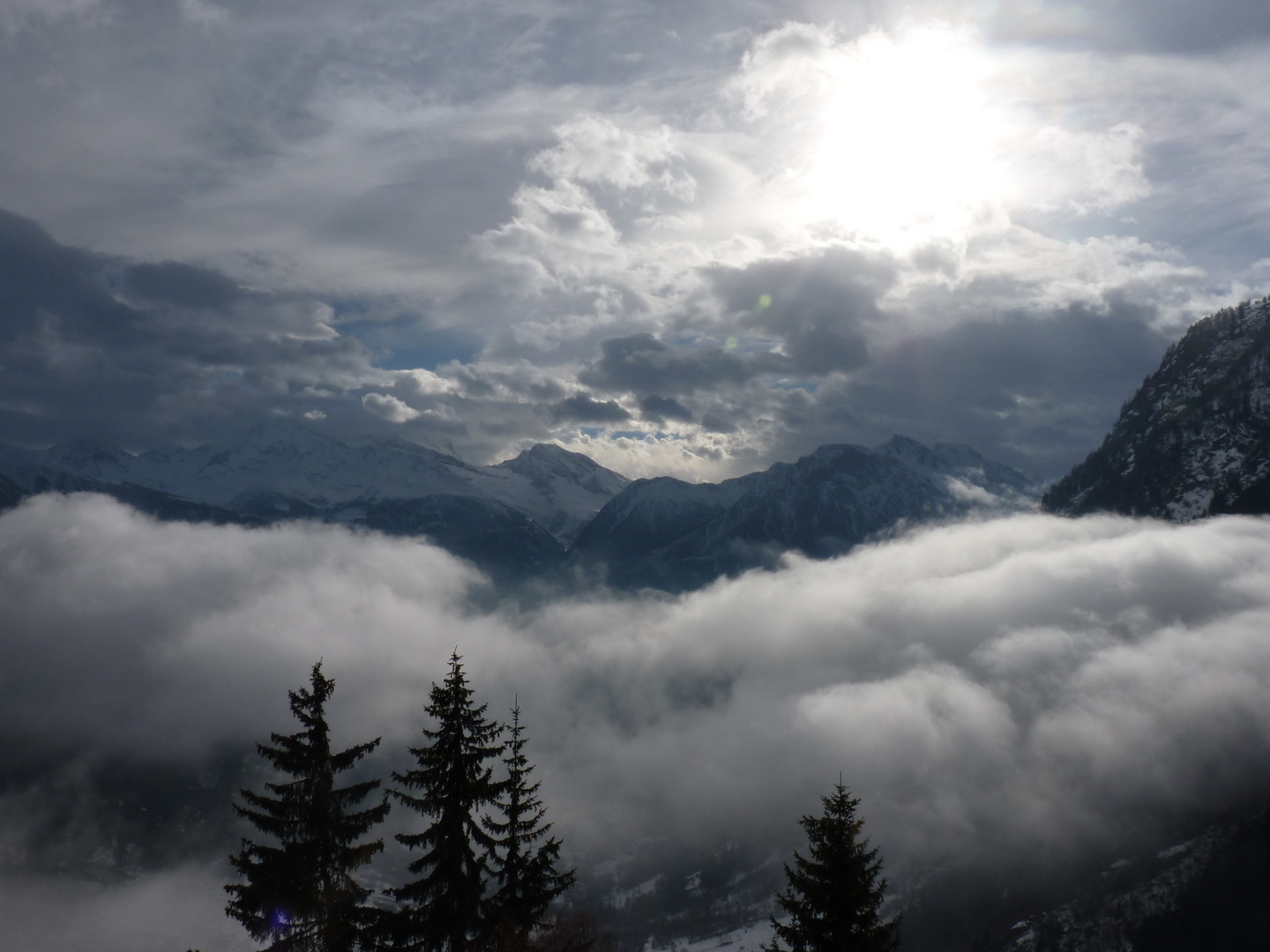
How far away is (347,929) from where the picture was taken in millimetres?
27156

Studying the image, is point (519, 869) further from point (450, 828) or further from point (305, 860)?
point (305, 860)

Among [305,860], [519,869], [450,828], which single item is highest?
[450,828]

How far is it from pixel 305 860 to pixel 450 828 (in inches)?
197

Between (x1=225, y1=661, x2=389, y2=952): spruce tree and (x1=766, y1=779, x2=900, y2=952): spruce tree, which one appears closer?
(x1=766, y1=779, x2=900, y2=952): spruce tree

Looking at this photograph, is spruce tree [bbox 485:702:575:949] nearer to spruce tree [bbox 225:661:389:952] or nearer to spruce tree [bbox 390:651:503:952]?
spruce tree [bbox 390:651:503:952]

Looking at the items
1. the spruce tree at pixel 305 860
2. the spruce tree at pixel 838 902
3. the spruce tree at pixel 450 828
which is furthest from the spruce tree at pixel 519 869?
the spruce tree at pixel 838 902

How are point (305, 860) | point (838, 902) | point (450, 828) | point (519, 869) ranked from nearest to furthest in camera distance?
point (838, 902)
point (305, 860)
point (450, 828)
point (519, 869)

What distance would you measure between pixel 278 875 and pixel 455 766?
683 cm

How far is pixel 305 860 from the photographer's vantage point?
27.0 m

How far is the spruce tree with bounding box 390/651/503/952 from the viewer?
1100 inches

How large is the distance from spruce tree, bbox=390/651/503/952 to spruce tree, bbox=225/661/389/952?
5.75 ft

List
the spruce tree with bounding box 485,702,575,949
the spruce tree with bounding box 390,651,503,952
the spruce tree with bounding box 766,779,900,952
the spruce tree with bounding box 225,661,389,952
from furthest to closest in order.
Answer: the spruce tree with bounding box 485,702,575,949 → the spruce tree with bounding box 390,651,503,952 → the spruce tree with bounding box 225,661,389,952 → the spruce tree with bounding box 766,779,900,952

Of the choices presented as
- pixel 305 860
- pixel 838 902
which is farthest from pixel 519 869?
pixel 838 902

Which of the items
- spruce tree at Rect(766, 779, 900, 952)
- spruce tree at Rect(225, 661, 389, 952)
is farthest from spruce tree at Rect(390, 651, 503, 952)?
spruce tree at Rect(766, 779, 900, 952)
